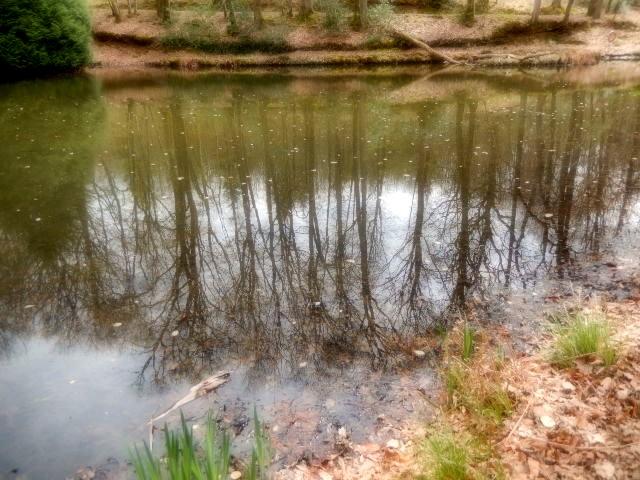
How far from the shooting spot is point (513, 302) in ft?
17.3

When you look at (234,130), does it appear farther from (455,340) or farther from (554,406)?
(554,406)

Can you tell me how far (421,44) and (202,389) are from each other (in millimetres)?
26449

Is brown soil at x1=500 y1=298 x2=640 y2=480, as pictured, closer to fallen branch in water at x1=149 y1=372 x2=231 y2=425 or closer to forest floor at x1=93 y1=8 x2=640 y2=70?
fallen branch in water at x1=149 y1=372 x2=231 y2=425

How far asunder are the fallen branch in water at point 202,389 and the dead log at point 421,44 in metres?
25.5

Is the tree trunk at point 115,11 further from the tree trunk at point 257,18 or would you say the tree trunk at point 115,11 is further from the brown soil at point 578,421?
the brown soil at point 578,421

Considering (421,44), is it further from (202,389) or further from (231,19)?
(202,389)

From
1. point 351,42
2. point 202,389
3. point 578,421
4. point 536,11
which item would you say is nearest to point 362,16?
point 351,42

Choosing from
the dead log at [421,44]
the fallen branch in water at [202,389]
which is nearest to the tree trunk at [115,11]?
the dead log at [421,44]

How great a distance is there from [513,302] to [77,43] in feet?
82.7

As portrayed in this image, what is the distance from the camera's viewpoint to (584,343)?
12.4 ft

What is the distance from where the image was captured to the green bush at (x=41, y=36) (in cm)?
2192

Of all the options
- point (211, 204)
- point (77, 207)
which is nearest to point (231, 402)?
point (211, 204)

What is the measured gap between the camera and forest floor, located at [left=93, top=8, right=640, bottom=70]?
86.5ft

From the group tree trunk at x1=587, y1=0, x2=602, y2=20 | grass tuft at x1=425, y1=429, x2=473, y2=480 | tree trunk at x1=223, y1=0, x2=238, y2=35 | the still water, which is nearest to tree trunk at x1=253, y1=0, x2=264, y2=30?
tree trunk at x1=223, y1=0, x2=238, y2=35
